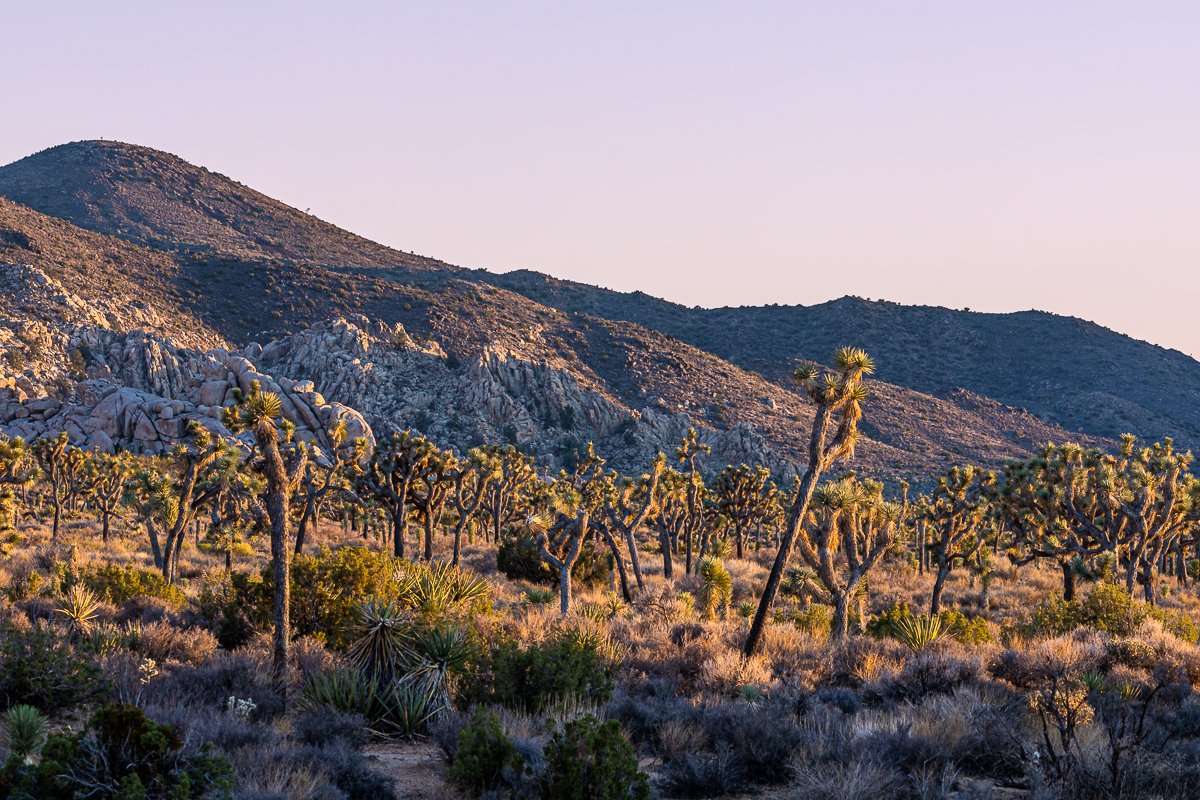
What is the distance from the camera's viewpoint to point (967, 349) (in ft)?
385

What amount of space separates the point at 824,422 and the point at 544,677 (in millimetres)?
7448

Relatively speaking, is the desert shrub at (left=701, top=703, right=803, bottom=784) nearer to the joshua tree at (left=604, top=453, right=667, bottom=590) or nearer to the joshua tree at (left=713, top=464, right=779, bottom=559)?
the joshua tree at (left=604, top=453, right=667, bottom=590)

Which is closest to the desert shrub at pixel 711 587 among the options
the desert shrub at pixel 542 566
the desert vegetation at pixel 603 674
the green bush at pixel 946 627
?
the desert vegetation at pixel 603 674

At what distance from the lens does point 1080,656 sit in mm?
15281

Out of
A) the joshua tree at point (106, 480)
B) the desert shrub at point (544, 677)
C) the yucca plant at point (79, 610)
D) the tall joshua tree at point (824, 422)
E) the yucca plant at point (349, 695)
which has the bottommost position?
the joshua tree at point (106, 480)

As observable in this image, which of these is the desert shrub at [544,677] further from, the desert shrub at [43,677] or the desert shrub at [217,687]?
the desert shrub at [43,677]

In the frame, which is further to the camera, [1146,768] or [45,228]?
[45,228]

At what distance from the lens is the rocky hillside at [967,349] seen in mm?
100625

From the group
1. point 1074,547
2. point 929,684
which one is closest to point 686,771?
point 929,684

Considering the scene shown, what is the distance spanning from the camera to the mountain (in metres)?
71.9

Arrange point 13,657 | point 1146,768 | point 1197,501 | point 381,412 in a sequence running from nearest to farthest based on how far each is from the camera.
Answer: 1. point 1146,768
2. point 13,657
3. point 1197,501
4. point 381,412

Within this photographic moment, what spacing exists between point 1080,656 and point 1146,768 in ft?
23.7

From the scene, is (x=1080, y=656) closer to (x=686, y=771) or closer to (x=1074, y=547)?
(x=686, y=771)

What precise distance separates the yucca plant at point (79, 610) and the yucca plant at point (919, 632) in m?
15.9
